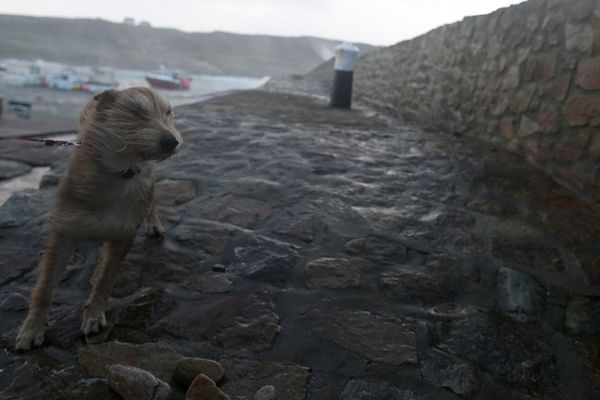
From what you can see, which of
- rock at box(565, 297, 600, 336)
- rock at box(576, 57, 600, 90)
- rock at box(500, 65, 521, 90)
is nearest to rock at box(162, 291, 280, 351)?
rock at box(565, 297, 600, 336)

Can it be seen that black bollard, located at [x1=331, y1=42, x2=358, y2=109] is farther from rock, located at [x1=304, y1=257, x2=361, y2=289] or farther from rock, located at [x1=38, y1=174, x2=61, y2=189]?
rock, located at [x1=304, y1=257, x2=361, y2=289]

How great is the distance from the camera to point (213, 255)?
3334 millimetres

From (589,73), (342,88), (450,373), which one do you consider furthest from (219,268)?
(342,88)

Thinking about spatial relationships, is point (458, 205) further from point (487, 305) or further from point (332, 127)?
point (332, 127)

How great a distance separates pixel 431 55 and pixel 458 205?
523 centimetres

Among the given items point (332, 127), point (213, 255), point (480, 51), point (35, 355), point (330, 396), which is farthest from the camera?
point (332, 127)

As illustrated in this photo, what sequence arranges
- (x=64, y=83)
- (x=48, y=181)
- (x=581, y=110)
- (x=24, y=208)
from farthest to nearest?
(x=64, y=83) < (x=48, y=181) < (x=581, y=110) < (x=24, y=208)

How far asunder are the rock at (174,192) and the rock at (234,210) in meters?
0.18

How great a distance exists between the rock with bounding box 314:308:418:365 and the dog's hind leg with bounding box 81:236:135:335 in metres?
1.18

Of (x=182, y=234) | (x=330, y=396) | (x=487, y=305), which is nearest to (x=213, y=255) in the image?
(x=182, y=234)

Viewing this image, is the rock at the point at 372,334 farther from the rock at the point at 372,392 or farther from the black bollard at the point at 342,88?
the black bollard at the point at 342,88

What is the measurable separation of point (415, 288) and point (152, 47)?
343 feet

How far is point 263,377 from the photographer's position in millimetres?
2184

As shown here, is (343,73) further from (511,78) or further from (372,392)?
(372,392)
